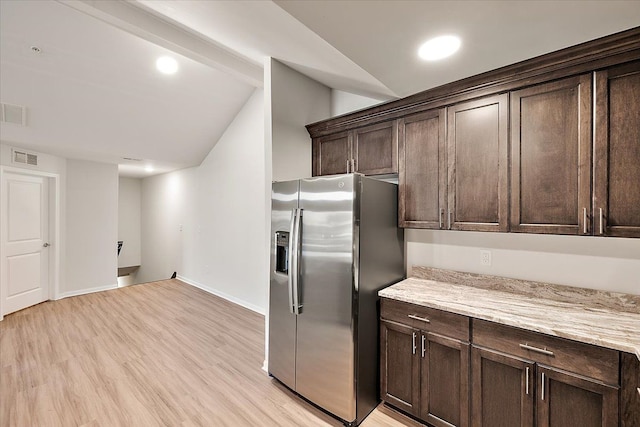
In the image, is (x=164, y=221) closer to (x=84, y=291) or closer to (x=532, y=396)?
(x=84, y=291)

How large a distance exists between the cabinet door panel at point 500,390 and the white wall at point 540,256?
0.73 m

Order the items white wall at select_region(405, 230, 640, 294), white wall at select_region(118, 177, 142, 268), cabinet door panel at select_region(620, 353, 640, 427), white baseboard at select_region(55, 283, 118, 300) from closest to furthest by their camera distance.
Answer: cabinet door panel at select_region(620, 353, 640, 427)
white wall at select_region(405, 230, 640, 294)
white baseboard at select_region(55, 283, 118, 300)
white wall at select_region(118, 177, 142, 268)

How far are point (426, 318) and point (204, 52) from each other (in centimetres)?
341

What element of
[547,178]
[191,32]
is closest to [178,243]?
[191,32]

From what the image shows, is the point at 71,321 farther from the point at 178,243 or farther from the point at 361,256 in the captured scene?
the point at 361,256

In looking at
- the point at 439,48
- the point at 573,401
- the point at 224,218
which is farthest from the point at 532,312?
the point at 224,218

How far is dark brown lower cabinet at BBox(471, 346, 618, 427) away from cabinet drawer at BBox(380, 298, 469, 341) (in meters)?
0.14

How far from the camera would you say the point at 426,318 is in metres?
1.86

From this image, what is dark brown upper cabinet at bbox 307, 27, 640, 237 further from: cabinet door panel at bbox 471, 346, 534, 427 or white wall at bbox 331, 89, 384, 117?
cabinet door panel at bbox 471, 346, 534, 427

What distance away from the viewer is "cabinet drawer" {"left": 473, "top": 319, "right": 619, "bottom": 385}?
1.30 meters

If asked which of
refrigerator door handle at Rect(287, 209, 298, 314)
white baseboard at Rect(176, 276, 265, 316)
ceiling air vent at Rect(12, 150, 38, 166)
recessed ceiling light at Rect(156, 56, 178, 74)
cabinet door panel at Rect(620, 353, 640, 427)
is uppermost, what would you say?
recessed ceiling light at Rect(156, 56, 178, 74)

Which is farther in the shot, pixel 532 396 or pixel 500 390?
pixel 500 390

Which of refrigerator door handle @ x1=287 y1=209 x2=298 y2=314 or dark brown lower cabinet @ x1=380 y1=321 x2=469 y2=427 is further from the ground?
refrigerator door handle @ x1=287 y1=209 x2=298 y2=314

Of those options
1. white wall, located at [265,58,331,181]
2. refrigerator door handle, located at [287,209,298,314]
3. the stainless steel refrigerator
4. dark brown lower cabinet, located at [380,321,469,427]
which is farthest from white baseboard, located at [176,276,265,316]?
dark brown lower cabinet, located at [380,321,469,427]
